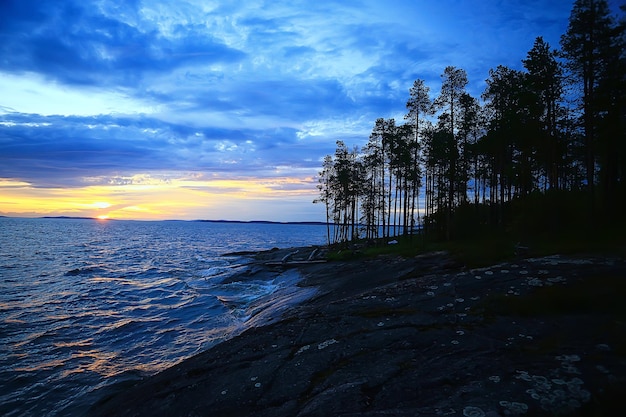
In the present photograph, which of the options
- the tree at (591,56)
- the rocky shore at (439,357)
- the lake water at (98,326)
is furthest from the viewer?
the tree at (591,56)

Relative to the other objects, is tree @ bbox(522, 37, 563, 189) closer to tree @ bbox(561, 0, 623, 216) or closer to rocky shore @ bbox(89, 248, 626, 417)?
tree @ bbox(561, 0, 623, 216)

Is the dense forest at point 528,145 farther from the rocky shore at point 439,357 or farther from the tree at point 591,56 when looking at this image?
the rocky shore at point 439,357

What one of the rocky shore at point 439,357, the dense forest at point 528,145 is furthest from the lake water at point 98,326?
the dense forest at point 528,145

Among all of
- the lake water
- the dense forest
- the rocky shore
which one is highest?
the dense forest

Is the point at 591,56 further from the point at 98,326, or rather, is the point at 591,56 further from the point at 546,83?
the point at 98,326

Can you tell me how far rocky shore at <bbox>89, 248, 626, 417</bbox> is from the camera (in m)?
5.13

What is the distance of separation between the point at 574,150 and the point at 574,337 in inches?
1533

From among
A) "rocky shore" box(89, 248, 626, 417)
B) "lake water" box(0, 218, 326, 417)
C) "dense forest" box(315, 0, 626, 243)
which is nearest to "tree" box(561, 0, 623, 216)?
"dense forest" box(315, 0, 626, 243)

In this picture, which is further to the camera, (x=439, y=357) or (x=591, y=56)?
(x=591, y=56)

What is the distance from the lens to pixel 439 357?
21.8 feet

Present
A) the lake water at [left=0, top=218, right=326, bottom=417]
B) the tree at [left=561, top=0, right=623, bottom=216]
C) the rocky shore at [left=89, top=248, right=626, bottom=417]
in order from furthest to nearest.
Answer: the tree at [left=561, top=0, right=623, bottom=216] → the lake water at [left=0, top=218, right=326, bottom=417] → the rocky shore at [left=89, top=248, right=626, bottom=417]

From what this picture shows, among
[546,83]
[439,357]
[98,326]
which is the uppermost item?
[546,83]

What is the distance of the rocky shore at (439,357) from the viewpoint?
16.8ft

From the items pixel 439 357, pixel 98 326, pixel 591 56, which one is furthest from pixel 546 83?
pixel 98 326
